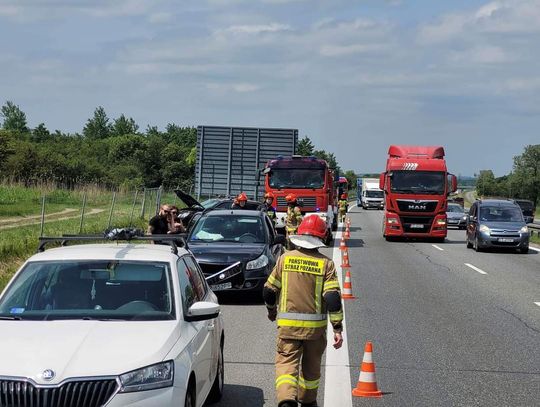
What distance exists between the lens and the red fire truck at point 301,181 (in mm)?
31062

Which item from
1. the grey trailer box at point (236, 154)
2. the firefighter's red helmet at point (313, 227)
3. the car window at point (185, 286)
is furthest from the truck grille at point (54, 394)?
the grey trailer box at point (236, 154)

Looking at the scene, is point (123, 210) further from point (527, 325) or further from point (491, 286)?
point (527, 325)

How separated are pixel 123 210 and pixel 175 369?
35905mm

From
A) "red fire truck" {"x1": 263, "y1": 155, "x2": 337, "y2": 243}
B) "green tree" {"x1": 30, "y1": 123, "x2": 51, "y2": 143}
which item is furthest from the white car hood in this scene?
"green tree" {"x1": 30, "y1": 123, "x2": 51, "y2": 143}

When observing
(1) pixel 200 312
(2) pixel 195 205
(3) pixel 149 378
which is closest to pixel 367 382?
(1) pixel 200 312

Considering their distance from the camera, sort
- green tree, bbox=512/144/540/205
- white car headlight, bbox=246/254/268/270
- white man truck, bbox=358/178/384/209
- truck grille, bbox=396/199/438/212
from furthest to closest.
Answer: green tree, bbox=512/144/540/205 → white man truck, bbox=358/178/384/209 → truck grille, bbox=396/199/438/212 → white car headlight, bbox=246/254/268/270

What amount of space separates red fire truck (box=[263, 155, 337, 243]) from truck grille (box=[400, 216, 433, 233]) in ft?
10.7

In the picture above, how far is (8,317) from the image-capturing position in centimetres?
652

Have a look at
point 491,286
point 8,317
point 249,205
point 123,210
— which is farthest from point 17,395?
point 123,210

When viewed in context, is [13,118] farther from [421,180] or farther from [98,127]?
[421,180]

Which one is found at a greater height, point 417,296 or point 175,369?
point 175,369

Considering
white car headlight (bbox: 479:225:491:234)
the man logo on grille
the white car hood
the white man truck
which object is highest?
the man logo on grille

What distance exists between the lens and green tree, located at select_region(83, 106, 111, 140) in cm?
17050

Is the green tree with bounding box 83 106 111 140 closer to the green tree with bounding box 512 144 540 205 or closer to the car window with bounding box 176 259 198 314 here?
the green tree with bounding box 512 144 540 205
